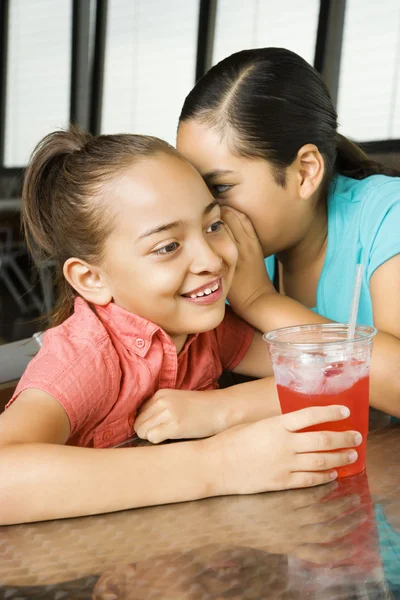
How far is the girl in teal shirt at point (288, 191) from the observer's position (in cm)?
131

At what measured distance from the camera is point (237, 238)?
4.41 feet

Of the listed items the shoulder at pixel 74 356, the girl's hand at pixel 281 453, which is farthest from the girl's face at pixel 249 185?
the girl's hand at pixel 281 453

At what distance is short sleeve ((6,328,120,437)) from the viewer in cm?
94

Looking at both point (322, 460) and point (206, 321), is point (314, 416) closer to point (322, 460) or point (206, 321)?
point (322, 460)

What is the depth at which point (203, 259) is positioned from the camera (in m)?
1.06

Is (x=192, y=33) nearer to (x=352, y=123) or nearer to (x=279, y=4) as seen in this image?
(x=279, y=4)

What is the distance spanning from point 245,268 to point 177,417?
42 cm

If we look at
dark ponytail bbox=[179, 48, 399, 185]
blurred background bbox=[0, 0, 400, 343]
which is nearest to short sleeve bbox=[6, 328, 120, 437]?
dark ponytail bbox=[179, 48, 399, 185]

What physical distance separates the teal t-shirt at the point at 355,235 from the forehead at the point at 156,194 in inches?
16.1

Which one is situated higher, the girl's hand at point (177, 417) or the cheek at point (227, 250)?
the cheek at point (227, 250)

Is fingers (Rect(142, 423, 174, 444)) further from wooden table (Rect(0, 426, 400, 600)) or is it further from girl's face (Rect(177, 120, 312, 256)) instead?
girl's face (Rect(177, 120, 312, 256))

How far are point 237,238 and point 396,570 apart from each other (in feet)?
2.73

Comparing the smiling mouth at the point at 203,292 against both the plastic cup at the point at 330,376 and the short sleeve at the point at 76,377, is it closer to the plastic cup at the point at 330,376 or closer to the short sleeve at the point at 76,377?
the short sleeve at the point at 76,377

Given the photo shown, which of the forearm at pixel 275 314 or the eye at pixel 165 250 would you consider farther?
the forearm at pixel 275 314
